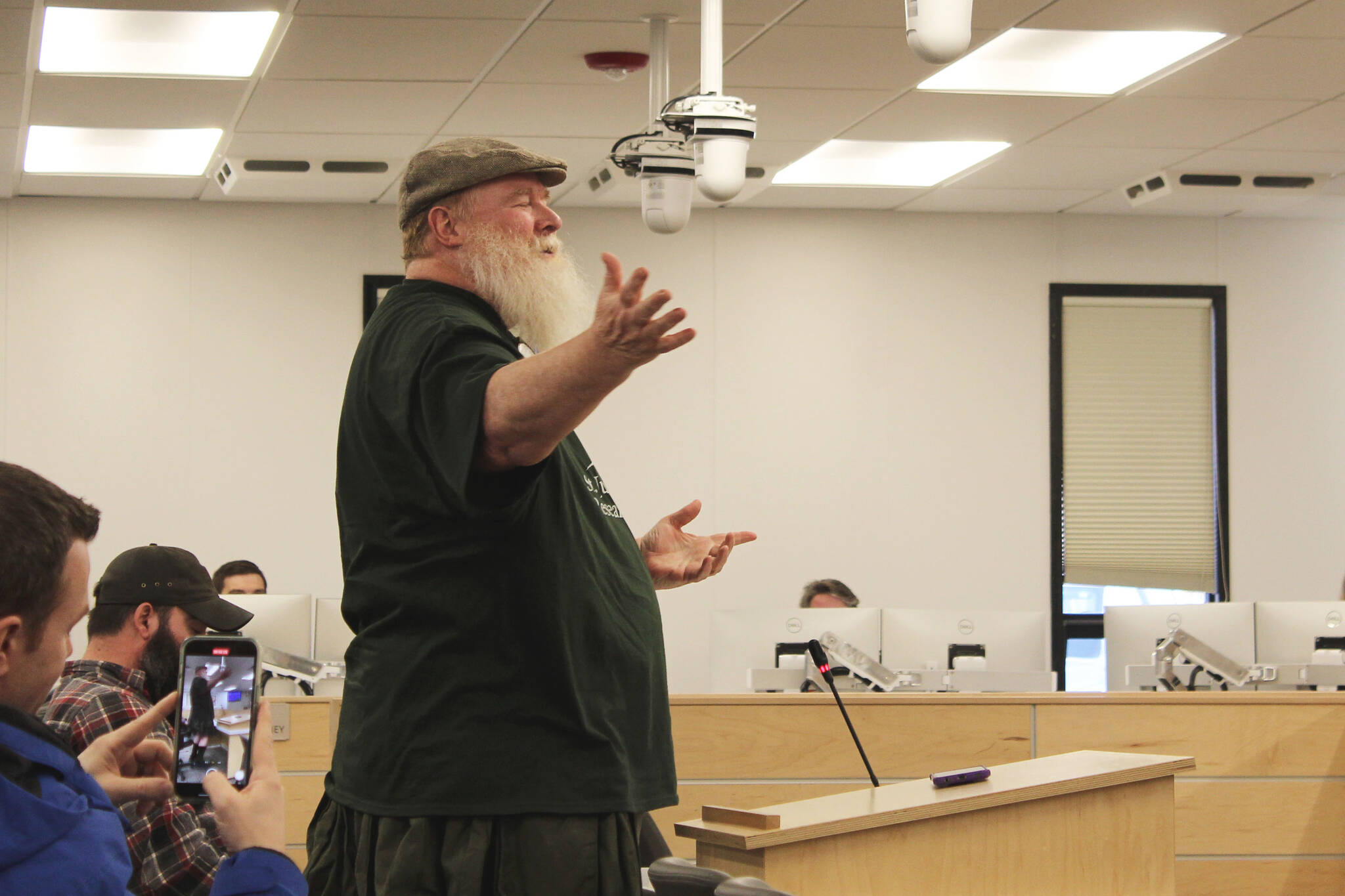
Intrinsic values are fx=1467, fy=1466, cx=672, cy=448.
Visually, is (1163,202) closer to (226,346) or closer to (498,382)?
(226,346)

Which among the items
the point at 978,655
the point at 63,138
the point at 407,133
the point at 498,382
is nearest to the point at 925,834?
the point at 498,382

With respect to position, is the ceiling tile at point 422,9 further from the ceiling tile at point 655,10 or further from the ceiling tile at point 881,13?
the ceiling tile at point 881,13

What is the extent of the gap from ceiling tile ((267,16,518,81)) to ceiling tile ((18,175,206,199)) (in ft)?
5.60

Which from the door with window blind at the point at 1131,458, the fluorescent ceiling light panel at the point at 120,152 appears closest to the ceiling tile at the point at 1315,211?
the door with window blind at the point at 1131,458

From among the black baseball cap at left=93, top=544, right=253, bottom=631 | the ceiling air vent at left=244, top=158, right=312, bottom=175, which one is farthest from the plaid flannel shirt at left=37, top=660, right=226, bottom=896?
the ceiling air vent at left=244, top=158, right=312, bottom=175

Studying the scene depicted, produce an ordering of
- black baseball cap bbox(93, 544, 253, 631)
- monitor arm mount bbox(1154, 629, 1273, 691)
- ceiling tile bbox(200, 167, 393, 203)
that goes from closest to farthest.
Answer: black baseball cap bbox(93, 544, 253, 631) < monitor arm mount bbox(1154, 629, 1273, 691) < ceiling tile bbox(200, 167, 393, 203)

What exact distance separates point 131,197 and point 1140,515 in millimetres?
5055

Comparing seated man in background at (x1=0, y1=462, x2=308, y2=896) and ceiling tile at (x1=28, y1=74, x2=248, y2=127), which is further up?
ceiling tile at (x1=28, y1=74, x2=248, y2=127)

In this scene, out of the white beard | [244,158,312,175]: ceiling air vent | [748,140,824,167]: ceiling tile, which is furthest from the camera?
[244,158,312,175]: ceiling air vent

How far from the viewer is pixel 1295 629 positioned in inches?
187

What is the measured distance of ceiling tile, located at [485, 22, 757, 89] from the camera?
14.7 feet

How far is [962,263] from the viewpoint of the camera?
725 cm

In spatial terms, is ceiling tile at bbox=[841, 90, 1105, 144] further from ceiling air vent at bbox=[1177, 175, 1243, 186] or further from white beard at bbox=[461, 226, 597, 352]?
white beard at bbox=[461, 226, 597, 352]

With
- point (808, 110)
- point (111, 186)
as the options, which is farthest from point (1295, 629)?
point (111, 186)
